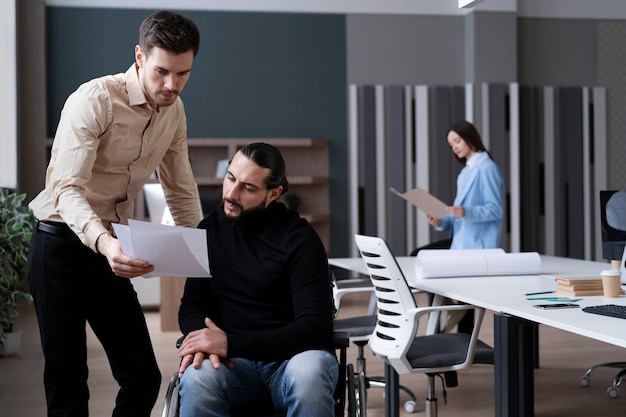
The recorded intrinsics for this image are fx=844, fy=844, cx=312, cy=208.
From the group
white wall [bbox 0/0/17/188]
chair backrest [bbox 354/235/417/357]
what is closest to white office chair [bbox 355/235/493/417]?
chair backrest [bbox 354/235/417/357]

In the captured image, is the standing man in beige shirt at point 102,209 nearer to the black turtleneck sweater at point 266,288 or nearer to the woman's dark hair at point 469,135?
the black turtleneck sweater at point 266,288

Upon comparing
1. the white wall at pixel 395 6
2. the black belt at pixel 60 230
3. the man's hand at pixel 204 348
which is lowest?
the man's hand at pixel 204 348

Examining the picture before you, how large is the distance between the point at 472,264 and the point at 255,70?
19.1 feet

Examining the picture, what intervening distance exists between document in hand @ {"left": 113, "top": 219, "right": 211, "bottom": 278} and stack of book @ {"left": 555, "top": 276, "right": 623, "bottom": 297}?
5.13ft

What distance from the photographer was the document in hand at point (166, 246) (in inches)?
81.2

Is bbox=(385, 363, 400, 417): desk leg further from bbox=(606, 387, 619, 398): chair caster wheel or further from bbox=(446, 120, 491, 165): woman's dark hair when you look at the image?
bbox=(446, 120, 491, 165): woman's dark hair

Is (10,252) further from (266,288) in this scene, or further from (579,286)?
(579,286)

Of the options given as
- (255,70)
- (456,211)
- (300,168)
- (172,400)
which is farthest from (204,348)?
(255,70)

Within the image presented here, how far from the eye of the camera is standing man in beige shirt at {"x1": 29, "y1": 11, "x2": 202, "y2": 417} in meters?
2.29

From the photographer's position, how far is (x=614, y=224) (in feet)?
11.8

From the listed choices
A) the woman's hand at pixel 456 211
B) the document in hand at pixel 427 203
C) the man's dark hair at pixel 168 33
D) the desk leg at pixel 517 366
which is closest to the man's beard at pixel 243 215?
the man's dark hair at pixel 168 33

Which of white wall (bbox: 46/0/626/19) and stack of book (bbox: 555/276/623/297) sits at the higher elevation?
white wall (bbox: 46/0/626/19)

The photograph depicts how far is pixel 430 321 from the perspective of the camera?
3.86 m

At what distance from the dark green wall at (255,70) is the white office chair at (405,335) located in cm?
586
